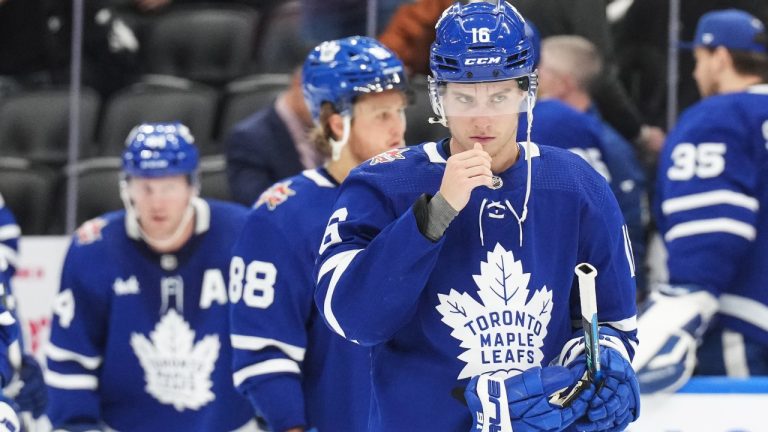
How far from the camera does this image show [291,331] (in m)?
3.01

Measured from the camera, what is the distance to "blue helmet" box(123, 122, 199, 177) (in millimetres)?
3861

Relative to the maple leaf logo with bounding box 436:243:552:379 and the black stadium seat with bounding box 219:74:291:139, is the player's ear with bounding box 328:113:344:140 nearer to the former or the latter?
the maple leaf logo with bounding box 436:243:552:379

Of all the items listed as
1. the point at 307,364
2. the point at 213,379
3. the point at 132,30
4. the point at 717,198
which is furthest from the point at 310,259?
the point at 132,30

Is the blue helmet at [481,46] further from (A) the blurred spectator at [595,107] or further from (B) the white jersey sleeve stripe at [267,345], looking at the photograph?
(A) the blurred spectator at [595,107]

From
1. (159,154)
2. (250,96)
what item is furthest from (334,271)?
(250,96)

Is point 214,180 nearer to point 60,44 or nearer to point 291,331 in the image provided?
point 60,44

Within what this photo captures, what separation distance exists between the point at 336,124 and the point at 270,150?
1494 mm

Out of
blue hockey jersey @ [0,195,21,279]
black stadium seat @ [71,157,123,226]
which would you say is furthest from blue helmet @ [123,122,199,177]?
black stadium seat @ [71,157,123,226]

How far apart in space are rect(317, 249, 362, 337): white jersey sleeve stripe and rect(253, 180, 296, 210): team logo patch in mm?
852

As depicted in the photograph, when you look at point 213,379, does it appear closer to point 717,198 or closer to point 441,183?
point 717,198

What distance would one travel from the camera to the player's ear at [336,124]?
312cm

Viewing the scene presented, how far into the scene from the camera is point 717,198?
12.1ft

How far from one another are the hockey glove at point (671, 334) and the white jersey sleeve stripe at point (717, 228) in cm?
A: 14

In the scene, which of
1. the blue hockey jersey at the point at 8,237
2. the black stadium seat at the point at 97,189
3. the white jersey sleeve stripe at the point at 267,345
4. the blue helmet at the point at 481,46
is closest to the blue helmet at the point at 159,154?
the blue hockey jersey at the point at 8,237
